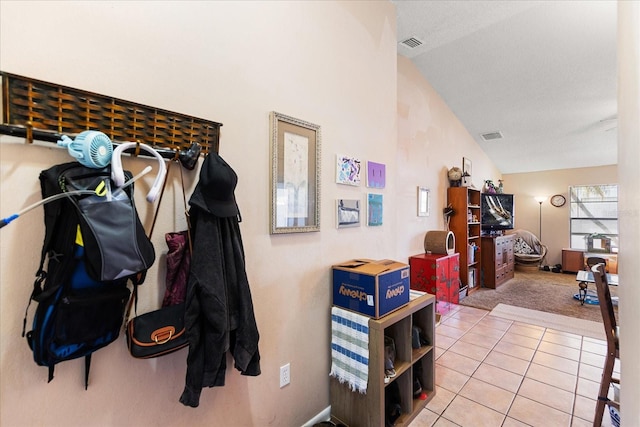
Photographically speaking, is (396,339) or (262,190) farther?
(396,339)

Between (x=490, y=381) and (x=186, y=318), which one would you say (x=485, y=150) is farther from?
(x=186, y=318)

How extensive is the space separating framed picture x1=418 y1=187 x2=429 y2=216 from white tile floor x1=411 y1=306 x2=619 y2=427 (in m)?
1.51

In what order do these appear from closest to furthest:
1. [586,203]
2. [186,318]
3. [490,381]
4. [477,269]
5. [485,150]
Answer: [186,318] → [490,381] → [477,269] → [485,150] → [586,203]

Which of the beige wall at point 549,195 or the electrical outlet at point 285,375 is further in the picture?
the beige wall at point 549,195

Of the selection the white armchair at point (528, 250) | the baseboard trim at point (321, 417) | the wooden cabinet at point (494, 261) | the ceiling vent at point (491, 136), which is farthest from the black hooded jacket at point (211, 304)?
the white armchair at point (528, 250)

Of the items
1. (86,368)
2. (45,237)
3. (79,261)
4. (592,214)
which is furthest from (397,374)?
(592,214)

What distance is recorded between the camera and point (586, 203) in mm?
6379

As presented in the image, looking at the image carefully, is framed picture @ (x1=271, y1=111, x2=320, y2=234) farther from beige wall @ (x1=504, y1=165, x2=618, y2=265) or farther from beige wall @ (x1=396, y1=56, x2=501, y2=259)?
beige wall @ (x1=504, y1=165, x2=618, y2=265)

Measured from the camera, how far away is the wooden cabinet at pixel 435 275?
3.59 metres

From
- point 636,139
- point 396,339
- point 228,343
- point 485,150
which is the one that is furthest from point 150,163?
point 485,150

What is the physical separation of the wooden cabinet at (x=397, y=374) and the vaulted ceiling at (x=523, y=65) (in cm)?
265

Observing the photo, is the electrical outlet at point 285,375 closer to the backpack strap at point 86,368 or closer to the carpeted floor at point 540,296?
the backpack strap at point 86,368

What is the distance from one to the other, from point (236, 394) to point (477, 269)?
188 inches

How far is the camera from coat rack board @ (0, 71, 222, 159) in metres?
0.84
